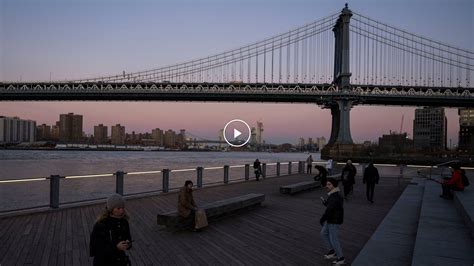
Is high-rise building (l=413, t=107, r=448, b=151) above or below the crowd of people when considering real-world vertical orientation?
above

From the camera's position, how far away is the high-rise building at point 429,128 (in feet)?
501

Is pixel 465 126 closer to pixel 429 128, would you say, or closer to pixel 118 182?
pixel 429 128

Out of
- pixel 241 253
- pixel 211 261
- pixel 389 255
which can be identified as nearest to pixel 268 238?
pixel 241 253

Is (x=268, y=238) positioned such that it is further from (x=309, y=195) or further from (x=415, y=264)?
(x=309, y=195)

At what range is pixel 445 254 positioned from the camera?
5.89 metres

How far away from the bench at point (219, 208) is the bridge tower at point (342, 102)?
168 feet

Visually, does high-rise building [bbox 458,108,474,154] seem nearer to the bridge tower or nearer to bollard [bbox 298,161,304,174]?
the bridge tower

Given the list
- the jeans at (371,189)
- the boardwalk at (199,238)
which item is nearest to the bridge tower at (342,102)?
the jeans at (371,189)

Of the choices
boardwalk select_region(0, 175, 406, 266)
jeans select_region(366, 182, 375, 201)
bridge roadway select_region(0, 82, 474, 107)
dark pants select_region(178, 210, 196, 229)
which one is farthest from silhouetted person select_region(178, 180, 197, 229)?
bridge roadway select_region(0, 82, 474, 107)

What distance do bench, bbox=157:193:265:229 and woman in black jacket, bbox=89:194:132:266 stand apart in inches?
170

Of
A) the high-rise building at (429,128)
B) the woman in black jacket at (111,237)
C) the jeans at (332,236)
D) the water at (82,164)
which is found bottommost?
the water at (82,164)

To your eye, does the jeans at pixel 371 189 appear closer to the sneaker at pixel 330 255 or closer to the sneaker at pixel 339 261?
the sneaker at pixel 330 255

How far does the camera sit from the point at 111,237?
157 inches

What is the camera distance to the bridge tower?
209 feet
